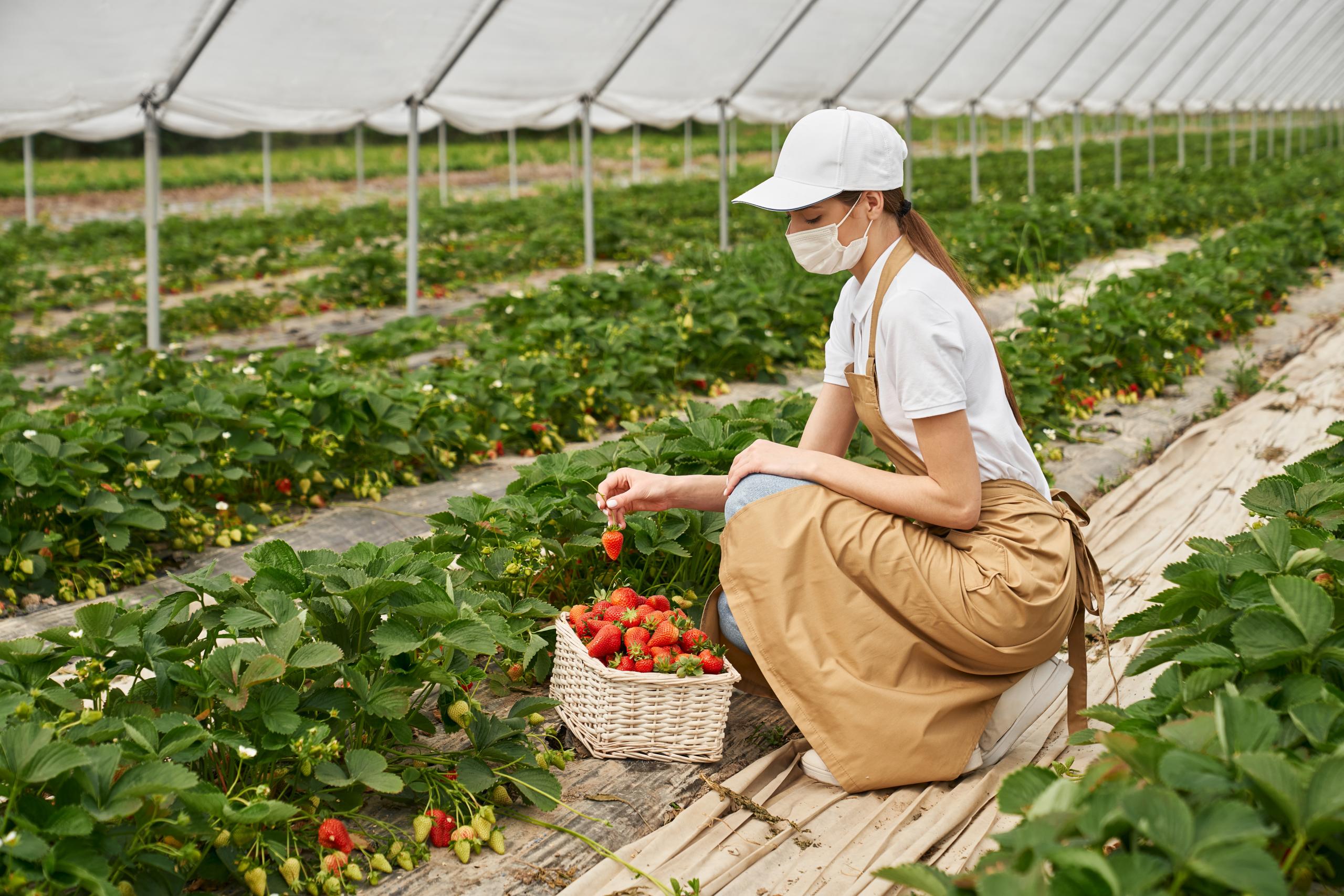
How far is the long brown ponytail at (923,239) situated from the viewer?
2.19 m

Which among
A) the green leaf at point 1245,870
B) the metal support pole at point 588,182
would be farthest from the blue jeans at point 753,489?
the metal support pole at point 588,182

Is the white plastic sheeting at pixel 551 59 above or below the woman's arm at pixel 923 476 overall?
above

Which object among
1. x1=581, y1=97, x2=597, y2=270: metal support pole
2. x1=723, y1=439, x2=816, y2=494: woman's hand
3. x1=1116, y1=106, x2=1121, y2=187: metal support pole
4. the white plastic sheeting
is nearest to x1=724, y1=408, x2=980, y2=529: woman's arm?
x1=723, y1=439, x2=816, y2=494: woman's hand

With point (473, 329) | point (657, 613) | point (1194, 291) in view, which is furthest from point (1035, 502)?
point (473, 329)

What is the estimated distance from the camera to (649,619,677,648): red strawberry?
7.09 ft

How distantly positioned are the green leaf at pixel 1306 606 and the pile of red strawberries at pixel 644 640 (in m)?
0.97

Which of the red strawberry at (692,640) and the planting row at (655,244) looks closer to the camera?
the red strawberry at (692,640)

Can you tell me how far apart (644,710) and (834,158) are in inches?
42.7

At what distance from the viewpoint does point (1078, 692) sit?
2312 millimetres

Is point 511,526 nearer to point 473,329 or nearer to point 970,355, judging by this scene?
point 970,355

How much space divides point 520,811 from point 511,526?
2.31 ft

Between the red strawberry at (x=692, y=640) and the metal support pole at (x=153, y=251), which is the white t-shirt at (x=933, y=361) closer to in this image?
the red strawberry at (x=692, y=640)

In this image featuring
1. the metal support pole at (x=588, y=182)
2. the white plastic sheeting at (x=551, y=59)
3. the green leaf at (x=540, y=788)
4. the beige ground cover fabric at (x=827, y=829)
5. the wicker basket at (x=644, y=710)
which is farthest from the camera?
the metal support pole at (x=588, y=182)

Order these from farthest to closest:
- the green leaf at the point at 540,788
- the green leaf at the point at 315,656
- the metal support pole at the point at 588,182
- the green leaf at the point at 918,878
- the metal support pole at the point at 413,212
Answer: the metal support pole at the point at 588,182 < the metal support pole at the point at 413,212 < the green leaf at the point at 540,788 < the green leaf at the point at 315,656 < the green leaf at the point at 918,878
